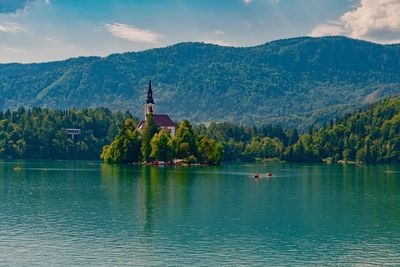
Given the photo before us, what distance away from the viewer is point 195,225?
6788 centimetres

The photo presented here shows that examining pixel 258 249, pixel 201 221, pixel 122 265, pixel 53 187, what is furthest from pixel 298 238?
pixel 53 187

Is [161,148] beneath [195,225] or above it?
above

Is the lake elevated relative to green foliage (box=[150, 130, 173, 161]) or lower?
lower

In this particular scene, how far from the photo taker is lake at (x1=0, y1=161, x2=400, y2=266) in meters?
53.4

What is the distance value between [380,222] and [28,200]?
44092mm

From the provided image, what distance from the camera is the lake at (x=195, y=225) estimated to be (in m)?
53.4

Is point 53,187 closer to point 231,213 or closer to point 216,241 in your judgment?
point 231,213

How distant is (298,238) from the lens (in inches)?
2424

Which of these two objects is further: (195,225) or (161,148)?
(161,148)

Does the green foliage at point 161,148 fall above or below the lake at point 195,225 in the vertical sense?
above

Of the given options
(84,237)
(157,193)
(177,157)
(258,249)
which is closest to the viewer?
(258,249)

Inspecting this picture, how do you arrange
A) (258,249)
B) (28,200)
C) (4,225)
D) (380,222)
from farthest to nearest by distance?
(28,200) < (380,222) < (4,225) < (258,249)

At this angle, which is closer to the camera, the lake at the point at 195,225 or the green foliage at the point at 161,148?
the lake at the point at 195,225

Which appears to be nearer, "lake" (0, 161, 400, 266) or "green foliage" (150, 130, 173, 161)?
"lake" (0, 161, 400, 266)
